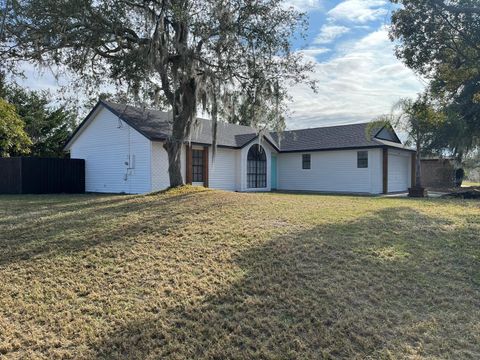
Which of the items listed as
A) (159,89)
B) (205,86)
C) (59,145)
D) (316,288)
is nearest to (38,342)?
(316,288)

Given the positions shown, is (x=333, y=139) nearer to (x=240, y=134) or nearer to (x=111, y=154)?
(x=240, y=134)

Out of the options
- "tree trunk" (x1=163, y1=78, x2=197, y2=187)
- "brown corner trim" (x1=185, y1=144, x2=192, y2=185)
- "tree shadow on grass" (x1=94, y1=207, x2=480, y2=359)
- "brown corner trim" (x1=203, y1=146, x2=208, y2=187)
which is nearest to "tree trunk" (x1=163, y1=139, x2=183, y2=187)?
"tree trunk" (x1=163, y1=78, x2=197, y2=187)

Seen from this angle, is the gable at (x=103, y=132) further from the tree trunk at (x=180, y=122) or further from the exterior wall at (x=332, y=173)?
the exterior wall at (x=332, y=173)

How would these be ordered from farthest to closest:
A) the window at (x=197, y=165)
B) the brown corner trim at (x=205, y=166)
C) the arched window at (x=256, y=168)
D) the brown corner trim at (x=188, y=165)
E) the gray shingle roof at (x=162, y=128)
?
the arched window at (x=256, y=168), the brown corner trim at (x=205, y=166), the window at (x=197, y=165), the brown corner trim at (x=188, y=165), the gray shingle roof at (x=162, y=128)

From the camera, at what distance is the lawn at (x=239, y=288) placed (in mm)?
3845

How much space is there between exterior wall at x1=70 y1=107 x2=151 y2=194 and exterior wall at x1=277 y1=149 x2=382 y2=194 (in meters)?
9.78

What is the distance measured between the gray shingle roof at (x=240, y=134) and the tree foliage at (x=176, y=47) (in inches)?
154

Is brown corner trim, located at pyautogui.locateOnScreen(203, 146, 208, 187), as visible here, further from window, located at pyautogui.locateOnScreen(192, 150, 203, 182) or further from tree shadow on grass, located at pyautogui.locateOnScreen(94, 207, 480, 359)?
tree shadow on grass, located at pyautogui.locateOnScreen(94, 207, 480, 359)

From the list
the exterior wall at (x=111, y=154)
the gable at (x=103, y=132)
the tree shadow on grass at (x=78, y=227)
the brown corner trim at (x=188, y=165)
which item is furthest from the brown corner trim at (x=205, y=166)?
the tree shadow on grass at (x=78, y=227)

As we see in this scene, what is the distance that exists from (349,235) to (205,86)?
7.24 metres

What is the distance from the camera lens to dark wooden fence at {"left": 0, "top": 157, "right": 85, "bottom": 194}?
17.8m

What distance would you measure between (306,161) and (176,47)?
13478 mm

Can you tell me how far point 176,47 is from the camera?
10.9 meters

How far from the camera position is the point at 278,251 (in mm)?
6039
